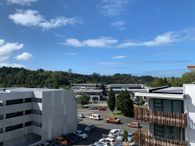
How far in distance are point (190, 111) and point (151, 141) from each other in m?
4.98

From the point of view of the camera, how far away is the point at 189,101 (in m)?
23.3

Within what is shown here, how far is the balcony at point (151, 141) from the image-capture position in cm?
2327

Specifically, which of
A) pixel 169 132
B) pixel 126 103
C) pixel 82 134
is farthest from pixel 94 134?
pixel 169 132

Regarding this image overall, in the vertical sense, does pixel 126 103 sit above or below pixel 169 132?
below

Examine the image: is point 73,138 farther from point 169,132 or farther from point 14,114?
point 169,132

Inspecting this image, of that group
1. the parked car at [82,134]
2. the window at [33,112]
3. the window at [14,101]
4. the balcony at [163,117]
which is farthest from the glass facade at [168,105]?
the parked car at [82,134]

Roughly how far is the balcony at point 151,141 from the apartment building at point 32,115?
3012 cm

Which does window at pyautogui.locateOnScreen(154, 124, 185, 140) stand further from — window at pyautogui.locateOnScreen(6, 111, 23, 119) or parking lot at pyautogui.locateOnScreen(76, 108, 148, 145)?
window at pyautogui.locateOnScreen(6, 111, 23, 119)

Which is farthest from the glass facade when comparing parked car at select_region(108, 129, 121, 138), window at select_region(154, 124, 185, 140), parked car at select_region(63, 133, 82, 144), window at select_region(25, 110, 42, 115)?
window at select_region(25, 110, 42, 115)

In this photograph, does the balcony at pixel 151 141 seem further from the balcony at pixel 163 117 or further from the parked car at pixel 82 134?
the parked car at pixel 82 134

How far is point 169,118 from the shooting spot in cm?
2391

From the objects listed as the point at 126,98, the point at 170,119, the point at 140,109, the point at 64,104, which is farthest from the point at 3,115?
the point at 126,98

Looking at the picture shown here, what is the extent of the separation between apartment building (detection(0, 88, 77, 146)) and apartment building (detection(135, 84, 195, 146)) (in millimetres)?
30437

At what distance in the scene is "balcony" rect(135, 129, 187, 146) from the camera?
916 inches
